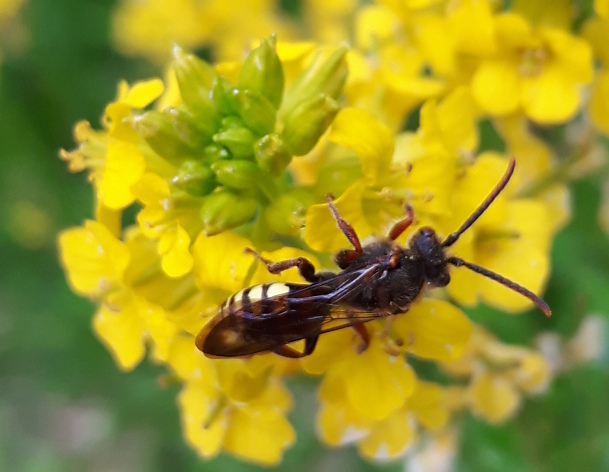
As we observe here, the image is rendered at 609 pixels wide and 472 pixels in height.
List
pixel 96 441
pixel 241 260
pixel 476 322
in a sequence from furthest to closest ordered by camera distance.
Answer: pixel 96 441 → pixel 476 322 → pixel 241 260

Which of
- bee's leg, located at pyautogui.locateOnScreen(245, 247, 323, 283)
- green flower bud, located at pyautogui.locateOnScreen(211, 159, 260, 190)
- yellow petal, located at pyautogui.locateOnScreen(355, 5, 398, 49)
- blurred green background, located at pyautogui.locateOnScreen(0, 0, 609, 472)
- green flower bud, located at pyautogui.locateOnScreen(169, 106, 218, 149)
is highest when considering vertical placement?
Result: yellow petal, located at pyautogui.locateOnScreen(355, 5, 398, 49)

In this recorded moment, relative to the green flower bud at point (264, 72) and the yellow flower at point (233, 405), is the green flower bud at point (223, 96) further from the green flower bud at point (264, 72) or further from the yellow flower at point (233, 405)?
the yellow flower at point (233, 405)

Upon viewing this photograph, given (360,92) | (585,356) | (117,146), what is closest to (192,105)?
(117,146)

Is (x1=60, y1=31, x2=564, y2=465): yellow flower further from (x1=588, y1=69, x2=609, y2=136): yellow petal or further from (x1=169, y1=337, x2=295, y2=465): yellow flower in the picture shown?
(x1=588, y1=69, x2=609, y2=136): yellow petal

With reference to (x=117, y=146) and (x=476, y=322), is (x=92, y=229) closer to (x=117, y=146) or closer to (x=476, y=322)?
(x=117, y=146)

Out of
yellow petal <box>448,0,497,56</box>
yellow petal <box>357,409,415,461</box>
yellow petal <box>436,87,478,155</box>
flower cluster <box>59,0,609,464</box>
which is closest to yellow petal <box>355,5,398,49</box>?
flower cluster <box>59,0,609,464</box>

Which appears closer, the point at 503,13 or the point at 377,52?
the point at 503,13
